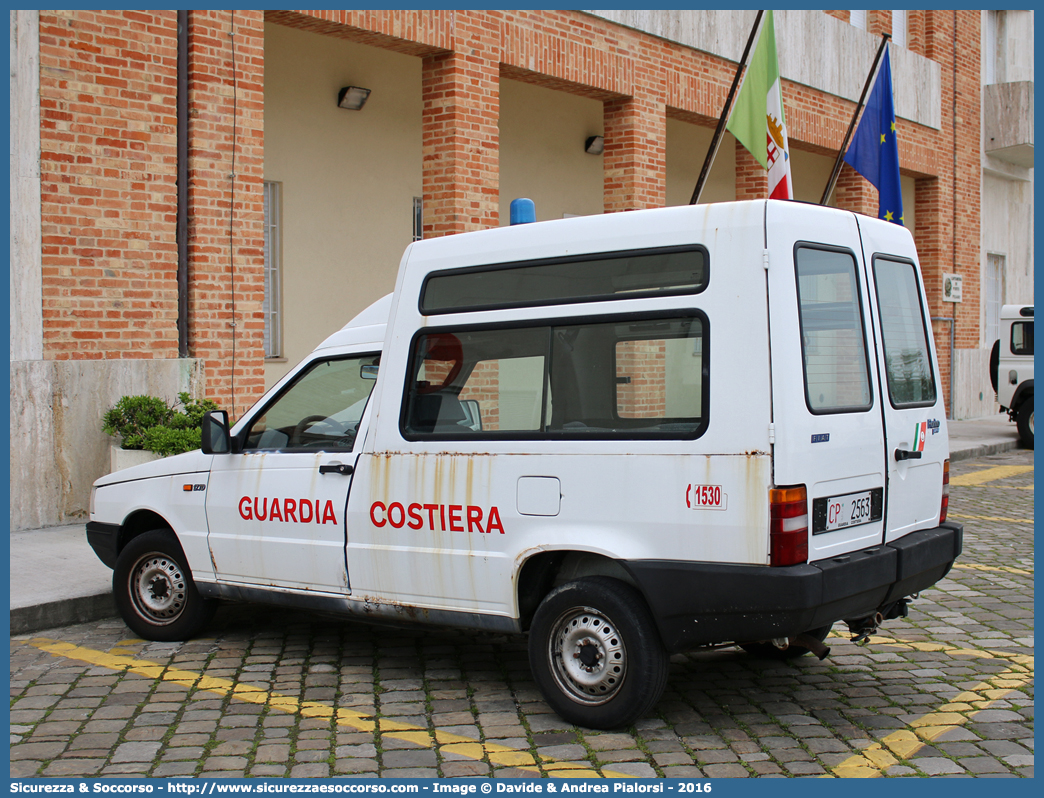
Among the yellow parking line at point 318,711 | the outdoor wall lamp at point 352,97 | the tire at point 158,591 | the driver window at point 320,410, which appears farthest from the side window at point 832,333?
the outdoor wall lamp at point 352,97

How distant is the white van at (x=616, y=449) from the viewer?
4410 mm

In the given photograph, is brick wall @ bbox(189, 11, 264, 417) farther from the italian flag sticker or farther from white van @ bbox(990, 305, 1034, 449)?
white van @ bbox(990, 305, 1034, 449)

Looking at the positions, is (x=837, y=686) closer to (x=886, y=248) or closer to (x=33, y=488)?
(x=886, y=248)

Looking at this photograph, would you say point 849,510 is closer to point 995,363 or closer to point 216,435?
point 216,435

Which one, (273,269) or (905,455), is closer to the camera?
(905,455)


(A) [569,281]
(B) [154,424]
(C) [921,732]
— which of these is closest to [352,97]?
(B) [154,424]

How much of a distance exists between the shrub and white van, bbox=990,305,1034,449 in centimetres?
1375

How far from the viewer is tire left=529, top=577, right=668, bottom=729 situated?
181 inches

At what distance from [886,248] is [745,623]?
6.54 ft

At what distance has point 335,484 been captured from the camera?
552 centimetres

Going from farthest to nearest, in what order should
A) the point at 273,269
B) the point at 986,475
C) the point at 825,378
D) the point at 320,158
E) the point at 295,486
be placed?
the point at 986,475
the point at 320,158
the point at 273,269
the point at 295,486
the point at 825,378

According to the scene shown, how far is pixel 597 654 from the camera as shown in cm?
473

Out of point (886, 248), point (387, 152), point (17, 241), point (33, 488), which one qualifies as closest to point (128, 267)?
point (17, 241)

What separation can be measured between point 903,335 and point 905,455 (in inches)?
24.4
